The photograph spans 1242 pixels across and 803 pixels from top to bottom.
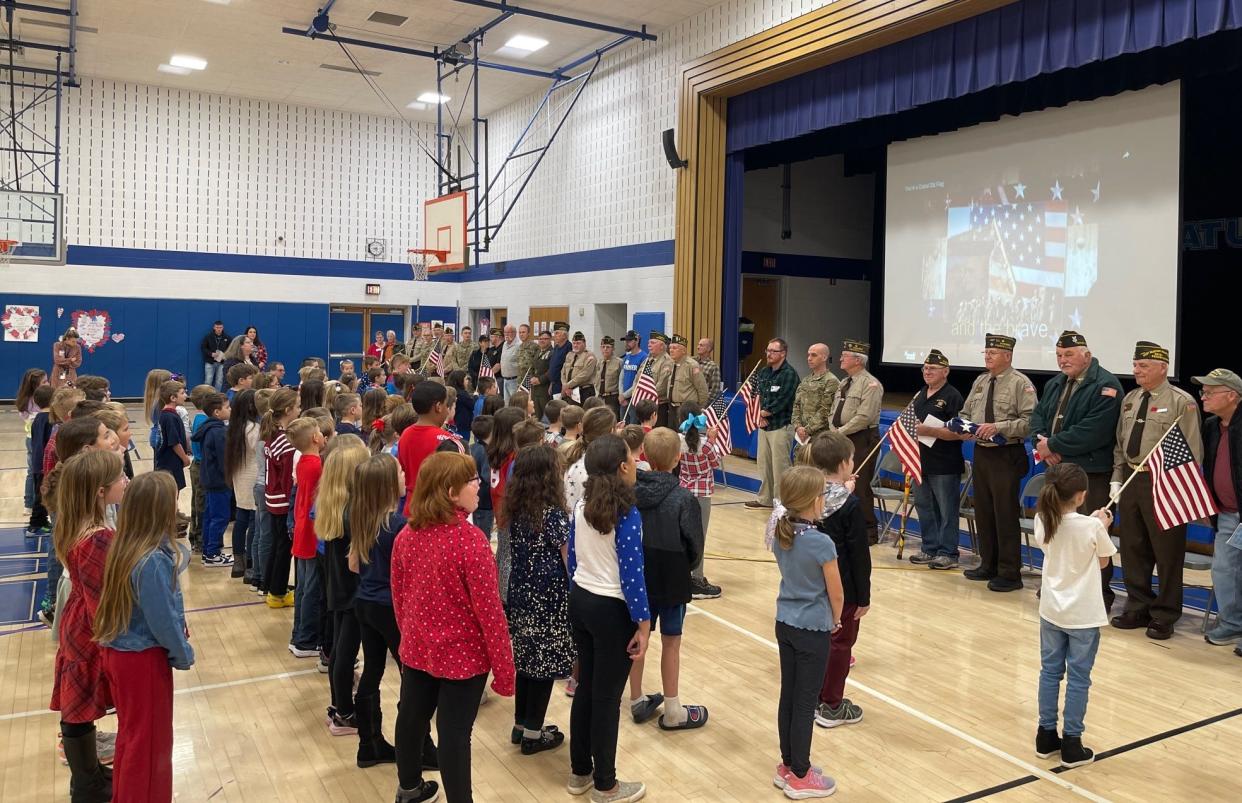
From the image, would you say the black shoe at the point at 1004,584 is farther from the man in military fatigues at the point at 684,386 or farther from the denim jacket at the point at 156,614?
the denim jacket at the point at 156,614

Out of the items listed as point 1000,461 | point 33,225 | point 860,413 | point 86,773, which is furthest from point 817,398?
point 33,225

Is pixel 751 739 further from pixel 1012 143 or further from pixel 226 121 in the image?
Result: pixel 226 121

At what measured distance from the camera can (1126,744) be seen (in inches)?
158

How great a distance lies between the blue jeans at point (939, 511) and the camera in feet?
23.2

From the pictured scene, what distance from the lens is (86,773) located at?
10.6 ft

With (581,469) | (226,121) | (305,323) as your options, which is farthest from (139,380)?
(581,469)

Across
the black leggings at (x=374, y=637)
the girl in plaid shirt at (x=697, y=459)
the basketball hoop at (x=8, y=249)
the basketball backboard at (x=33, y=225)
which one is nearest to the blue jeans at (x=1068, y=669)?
the girl in plaid shirt at (x=697, y=459)

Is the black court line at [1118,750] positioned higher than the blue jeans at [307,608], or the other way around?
the blue jeans at [307,608]

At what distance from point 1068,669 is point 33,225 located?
14.3 m

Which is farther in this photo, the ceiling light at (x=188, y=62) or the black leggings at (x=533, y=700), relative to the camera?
the ceiling light at (x=188, y=62)

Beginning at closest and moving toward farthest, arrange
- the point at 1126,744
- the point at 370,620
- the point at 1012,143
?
1. the point at 370,620
2. the point at 1126,744
3. the point at 1012,143

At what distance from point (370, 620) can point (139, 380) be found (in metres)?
17.1

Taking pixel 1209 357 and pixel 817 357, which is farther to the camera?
pixel 1209 357

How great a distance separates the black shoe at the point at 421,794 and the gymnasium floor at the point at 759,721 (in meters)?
0.18
